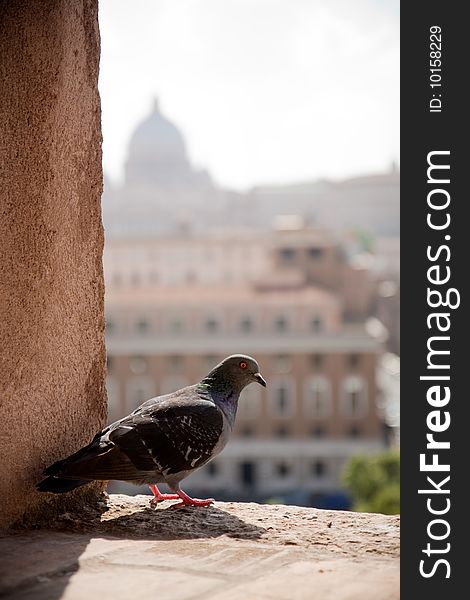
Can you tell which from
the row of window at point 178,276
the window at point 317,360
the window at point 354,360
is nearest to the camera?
the window at point 354,360

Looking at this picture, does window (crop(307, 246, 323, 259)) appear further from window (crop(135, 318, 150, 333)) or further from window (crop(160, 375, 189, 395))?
window (crop(160, 375, 189, 395))

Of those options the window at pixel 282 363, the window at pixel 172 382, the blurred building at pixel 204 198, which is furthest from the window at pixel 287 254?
the blurred building at pixel 204 198

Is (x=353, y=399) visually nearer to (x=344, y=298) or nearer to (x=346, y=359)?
(x=346, y=359)

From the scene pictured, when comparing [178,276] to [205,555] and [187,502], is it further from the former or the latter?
[205,555]

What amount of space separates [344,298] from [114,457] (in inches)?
1033

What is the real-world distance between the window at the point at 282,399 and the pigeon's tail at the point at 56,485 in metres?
24.3

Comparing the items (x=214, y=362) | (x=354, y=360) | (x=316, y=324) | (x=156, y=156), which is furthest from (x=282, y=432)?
(x=156, y=156)

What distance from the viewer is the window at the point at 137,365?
26.3 m

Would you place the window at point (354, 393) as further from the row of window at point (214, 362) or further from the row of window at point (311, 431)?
the row of window at point (311, 431)

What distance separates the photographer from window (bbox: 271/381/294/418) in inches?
1021

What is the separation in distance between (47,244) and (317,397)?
24.6 metres

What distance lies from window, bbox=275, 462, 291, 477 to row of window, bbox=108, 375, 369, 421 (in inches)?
42.8

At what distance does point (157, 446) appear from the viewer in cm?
173

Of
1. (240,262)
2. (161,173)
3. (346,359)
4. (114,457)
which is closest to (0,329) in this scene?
(114,457)
